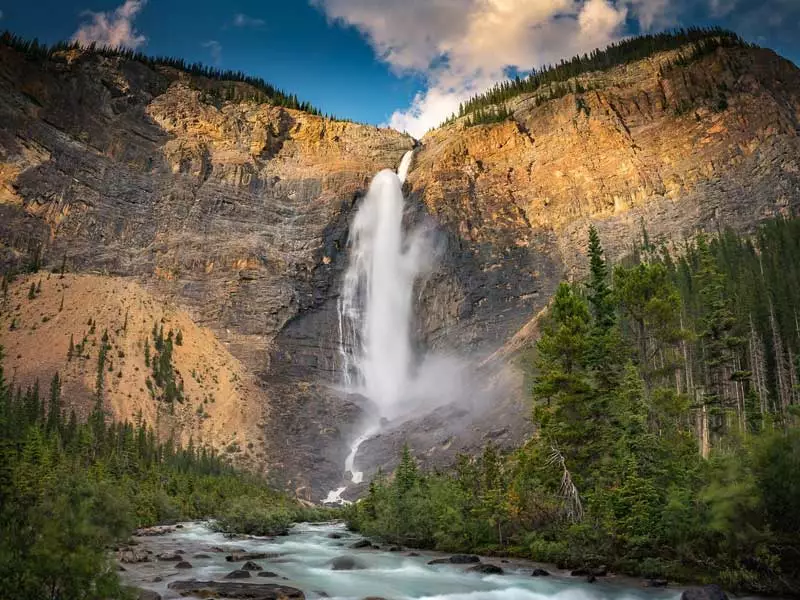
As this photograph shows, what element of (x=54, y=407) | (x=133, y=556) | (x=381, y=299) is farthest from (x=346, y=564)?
(x=381, y=299)

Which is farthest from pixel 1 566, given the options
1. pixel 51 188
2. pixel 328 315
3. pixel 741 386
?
pixel 51 188

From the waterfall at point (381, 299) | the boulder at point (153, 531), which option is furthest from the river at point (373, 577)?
the waterfall at point (381, 299)

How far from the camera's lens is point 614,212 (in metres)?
97.0

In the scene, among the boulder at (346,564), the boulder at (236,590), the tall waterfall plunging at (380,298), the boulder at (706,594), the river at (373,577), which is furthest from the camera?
the tall waterfall plunging at (380,298)

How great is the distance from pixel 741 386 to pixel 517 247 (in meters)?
56.7

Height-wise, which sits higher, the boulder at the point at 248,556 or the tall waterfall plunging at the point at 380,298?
the tall waterfall plunging at the point at 380,298

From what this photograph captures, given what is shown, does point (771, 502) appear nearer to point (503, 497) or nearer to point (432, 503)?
point (503, 497)

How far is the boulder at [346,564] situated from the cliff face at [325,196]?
4315 cm

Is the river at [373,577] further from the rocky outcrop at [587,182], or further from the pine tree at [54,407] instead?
the rocky outcrop at [587,182]

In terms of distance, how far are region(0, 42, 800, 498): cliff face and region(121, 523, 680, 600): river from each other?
3993cm

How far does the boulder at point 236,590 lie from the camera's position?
71.4 feet

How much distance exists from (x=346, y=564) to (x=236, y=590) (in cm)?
966

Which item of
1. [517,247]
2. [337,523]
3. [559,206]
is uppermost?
[559,206]

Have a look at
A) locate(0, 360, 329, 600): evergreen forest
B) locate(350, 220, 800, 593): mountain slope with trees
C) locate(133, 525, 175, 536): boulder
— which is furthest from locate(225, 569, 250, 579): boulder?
locate(133, 525, 175, 536): boulder
